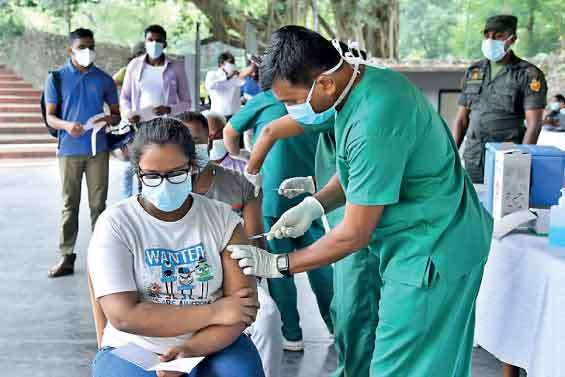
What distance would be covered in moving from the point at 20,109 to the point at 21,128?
108 cm

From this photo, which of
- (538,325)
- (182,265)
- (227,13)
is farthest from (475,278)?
(227,13)

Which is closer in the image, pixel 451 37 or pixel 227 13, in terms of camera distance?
pixel 227 13

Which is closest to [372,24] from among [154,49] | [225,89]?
[225,89]

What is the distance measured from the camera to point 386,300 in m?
2.08

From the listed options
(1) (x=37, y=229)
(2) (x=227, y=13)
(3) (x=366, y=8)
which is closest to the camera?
(1) (x=37, y=229)

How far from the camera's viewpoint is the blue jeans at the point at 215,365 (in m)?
2.05

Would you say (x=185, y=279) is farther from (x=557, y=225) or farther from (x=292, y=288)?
(x=292, y=288)

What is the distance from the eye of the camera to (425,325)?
6.62 ft

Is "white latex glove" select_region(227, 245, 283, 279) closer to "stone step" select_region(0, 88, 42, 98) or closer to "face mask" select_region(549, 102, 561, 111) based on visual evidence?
"face mask" select_region(549, 102, 561, 111)

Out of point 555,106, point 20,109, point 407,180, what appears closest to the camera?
point 407,180

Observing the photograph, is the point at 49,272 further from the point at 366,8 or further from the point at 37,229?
the point at 366,8

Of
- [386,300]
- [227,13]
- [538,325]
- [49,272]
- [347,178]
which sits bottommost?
[49,272]

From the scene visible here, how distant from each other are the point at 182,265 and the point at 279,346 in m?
0.70

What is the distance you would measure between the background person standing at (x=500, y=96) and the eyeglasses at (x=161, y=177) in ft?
8.18
